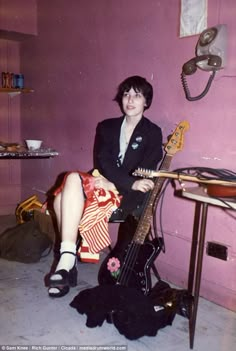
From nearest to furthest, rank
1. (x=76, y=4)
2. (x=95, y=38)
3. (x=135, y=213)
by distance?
1. (x=135, y=213)
2. (x=95, y=38)
3. (x=76, y=4)

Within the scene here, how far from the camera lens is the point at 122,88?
218cm

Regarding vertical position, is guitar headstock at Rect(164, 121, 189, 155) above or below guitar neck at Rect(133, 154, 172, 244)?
above

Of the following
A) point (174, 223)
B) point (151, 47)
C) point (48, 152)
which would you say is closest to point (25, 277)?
point (174, 223)

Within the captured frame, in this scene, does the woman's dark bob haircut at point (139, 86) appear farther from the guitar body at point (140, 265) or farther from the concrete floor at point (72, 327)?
the concrete floor at point (72, 327)

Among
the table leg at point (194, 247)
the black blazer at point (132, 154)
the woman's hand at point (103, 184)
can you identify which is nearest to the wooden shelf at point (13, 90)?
the black blazer at point (132, 154)

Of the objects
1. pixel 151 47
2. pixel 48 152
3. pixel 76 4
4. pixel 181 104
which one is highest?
pixel 76 4

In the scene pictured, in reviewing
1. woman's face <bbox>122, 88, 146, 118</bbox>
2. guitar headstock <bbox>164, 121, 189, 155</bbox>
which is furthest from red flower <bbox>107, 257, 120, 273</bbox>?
woman's face <bbox>122, 88, 146, 118</bbox>

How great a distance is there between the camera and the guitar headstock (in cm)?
205

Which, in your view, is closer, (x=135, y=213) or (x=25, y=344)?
(x=25, y=344)

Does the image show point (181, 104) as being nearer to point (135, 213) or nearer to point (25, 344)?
point (135, 213)

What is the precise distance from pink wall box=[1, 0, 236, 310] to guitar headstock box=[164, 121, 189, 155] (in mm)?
38

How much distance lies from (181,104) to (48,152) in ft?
4.55

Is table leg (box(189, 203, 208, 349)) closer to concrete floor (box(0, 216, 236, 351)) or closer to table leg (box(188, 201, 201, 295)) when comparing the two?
concrete floor (box(0, 216, 236, 351))

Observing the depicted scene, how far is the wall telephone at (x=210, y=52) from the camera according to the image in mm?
1811
